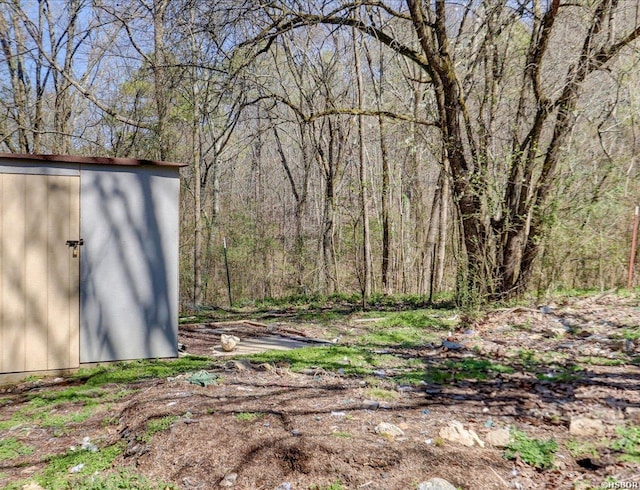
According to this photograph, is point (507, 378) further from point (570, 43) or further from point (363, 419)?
point (570, 43)

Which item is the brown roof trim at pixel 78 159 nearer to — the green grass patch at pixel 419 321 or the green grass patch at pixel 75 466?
the green grass patch at pixel 75 466

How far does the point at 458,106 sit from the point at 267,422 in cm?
617

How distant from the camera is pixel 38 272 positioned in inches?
212

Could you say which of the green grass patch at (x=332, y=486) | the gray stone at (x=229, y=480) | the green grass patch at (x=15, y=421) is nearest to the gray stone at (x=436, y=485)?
the green grass patch at (x=332, y=486)

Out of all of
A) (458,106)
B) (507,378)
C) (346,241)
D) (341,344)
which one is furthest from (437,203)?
(507,378)

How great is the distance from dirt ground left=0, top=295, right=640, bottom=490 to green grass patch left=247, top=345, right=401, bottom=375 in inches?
7.8

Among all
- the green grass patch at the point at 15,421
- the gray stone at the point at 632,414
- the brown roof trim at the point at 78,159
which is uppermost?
the brown roof trim at the point at 78,159

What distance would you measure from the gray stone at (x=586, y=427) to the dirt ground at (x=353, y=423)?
43 millimetres

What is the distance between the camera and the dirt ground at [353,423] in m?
2.89

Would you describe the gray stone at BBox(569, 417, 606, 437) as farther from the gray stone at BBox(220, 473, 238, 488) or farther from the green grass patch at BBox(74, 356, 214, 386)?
the green grass patch at BBox(74, 356, 214, 386)

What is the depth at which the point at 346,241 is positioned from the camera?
1600cm

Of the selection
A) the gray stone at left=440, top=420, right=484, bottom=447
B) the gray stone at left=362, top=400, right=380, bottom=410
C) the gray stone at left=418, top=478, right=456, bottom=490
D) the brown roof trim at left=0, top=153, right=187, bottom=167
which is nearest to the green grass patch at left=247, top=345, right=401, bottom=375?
the gray stone at left=362, top=400, right=380, bottom=410

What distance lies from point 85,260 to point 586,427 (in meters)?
4.74

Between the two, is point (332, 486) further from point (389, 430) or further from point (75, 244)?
point (75, 244)
